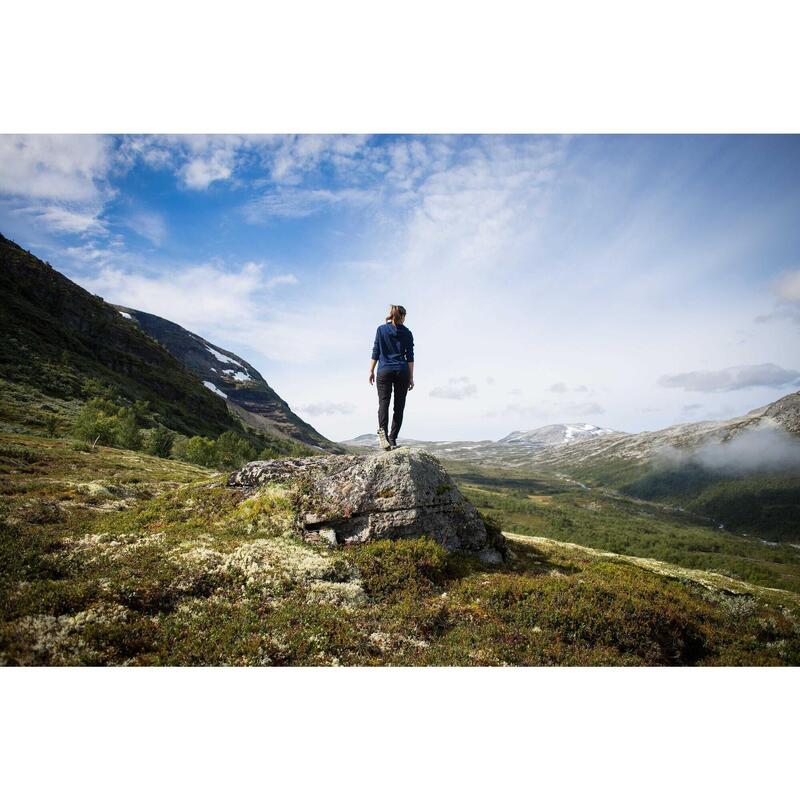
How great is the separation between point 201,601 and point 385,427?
7807mm

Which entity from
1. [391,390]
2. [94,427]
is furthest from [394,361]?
[94,427]

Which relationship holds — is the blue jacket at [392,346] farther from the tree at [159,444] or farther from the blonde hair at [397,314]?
the tree at [159,444]

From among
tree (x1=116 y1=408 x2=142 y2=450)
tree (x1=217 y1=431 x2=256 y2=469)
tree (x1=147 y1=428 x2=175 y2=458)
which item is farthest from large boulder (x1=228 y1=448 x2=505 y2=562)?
tree (x1=217 y1=431 x2=256 y2=469)

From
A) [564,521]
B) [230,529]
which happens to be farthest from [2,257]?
[564,521]

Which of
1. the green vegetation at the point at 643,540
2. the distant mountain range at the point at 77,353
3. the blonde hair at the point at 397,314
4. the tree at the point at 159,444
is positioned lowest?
the green vegetation at the point at 643,540

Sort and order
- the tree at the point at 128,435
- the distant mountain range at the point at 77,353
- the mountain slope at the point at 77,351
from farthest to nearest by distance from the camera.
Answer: the mountain slope at the point at 77,351
the distant mountain range at the point at 77,353
the tree at the point at 128,435

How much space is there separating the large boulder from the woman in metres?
2.05

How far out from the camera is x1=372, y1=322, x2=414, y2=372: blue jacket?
1337 centimetres

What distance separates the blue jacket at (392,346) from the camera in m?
13.4

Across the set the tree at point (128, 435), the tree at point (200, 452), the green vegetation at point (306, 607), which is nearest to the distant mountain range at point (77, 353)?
the tree at point (128, 435)

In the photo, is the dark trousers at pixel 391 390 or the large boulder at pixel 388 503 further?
the dark trousers at pixel 391 390

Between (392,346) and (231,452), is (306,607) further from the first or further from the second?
(231,452)

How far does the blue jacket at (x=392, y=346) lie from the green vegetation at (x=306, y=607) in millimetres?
6007

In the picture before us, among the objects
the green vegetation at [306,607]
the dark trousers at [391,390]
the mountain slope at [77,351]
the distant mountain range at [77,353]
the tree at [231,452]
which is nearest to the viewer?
the green vegetation at [306,607]
